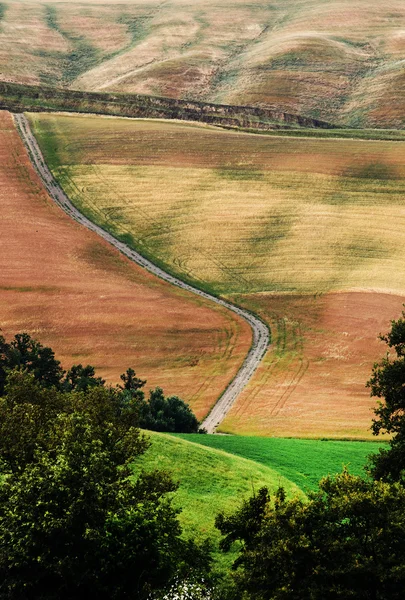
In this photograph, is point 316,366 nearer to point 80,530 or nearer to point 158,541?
point 158,541

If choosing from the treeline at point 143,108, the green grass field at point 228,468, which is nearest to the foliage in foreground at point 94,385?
the green grass field at point 228,468

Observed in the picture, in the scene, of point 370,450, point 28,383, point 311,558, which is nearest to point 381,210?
point 370,450

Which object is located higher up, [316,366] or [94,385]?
[316,366]

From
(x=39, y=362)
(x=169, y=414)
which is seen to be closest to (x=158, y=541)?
(x=169, y=414)

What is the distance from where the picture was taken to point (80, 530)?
24.3m

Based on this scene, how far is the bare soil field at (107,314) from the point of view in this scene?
73562mm

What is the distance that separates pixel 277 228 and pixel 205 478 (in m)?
70.0

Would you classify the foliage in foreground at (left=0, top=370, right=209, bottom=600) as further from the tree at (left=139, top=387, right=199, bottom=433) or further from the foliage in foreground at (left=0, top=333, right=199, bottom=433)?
the tree at (left=139, top=387, right=199, bottom=433)

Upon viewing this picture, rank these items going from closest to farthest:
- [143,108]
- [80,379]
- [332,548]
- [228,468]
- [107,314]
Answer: [332,548]
[228,468]
[80,379]
[107,314]
[143,108]

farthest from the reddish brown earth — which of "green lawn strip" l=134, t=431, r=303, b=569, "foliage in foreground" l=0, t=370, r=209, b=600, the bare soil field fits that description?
"foliage in foreground" l=0, t=370, r=209, b=600

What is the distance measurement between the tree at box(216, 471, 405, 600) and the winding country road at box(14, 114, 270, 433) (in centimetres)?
3667

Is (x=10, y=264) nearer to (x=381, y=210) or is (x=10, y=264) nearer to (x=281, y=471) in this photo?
(x=381, y=210)

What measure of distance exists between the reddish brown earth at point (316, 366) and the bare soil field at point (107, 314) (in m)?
3.79

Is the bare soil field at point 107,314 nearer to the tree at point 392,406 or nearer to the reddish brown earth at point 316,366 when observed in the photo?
the reddish brown earth at point 316,366
